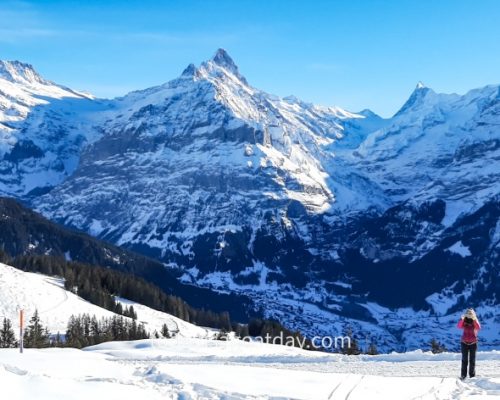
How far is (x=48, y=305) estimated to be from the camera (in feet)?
469

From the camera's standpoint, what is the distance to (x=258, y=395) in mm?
28859

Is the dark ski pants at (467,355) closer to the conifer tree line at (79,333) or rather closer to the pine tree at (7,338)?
the conifer tree line at (79,333)

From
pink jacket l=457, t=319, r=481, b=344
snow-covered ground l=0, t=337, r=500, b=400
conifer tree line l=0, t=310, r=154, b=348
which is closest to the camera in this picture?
snow-covered ground l=0, t=337, r=500, b=400

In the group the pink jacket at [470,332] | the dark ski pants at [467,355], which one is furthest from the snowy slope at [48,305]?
the dark ski pants at [467,355]

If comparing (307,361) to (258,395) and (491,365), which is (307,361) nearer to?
(491,365)

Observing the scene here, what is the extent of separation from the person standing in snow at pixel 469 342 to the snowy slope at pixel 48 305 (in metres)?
99.6

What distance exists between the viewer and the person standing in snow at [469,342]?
3431 cm

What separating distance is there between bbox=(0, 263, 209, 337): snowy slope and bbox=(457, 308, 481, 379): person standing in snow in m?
99.6

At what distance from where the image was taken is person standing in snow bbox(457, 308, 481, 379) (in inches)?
1351

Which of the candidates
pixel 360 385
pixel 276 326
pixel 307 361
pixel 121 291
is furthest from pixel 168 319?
pixel 360 385

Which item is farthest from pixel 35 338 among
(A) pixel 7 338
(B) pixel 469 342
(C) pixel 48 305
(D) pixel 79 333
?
(B) pixel 469 342

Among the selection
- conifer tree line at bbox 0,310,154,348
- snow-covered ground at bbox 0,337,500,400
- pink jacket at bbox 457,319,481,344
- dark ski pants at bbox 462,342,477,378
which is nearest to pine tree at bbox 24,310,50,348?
conifer tree line at bbox 0,310,154,348

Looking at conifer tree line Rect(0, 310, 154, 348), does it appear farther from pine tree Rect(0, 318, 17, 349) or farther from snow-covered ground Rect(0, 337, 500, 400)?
snow-covered ground Rect(0, 337, 500, 400)

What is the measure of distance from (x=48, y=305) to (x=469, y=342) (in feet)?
393
